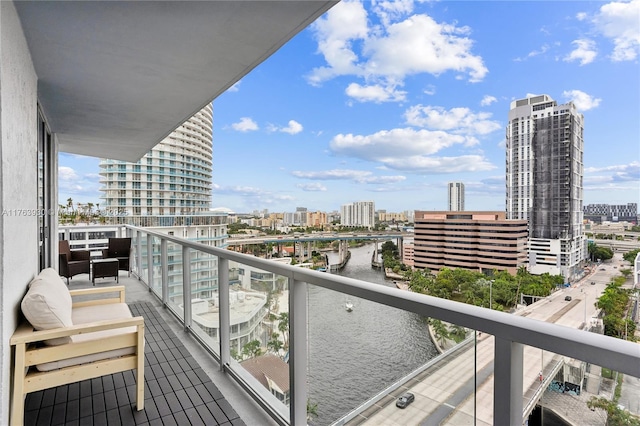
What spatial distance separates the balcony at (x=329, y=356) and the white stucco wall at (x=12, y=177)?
2.90 ft

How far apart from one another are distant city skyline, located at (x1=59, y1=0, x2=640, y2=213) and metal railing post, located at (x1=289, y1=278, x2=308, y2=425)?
195 cm

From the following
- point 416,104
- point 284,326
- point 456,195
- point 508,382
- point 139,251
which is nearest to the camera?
point 508,382


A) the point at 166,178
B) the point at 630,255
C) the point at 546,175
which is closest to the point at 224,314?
the point at 630,255

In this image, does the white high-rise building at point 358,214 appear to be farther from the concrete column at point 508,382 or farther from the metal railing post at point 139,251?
the concrete column at point 508,382

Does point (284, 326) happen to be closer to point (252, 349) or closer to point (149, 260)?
point (252, 349)

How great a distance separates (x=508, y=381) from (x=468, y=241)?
896 centimetres

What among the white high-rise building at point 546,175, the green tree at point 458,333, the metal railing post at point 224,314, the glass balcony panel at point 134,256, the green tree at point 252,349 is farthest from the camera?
the glass balcony panel at point 134,256

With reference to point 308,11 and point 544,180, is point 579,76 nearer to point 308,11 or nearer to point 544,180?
point 544,180

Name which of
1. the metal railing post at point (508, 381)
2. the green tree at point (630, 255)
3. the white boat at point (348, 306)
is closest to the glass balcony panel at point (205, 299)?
the white boat at point (348, 306)

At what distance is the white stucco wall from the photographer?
174 cm

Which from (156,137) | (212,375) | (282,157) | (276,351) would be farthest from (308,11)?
(282,157)

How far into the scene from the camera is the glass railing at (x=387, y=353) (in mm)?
962

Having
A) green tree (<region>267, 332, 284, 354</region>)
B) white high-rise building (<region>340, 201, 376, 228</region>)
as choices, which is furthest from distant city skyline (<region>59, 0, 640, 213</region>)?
green tree (<region>267, 332, 284, 354</region>)

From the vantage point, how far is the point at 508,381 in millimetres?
1066
